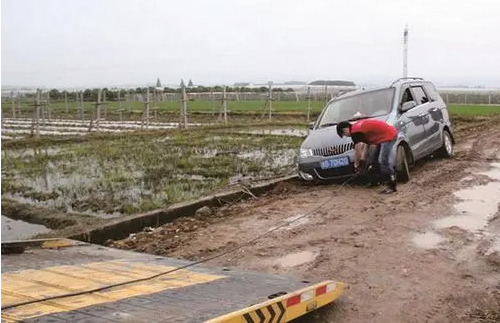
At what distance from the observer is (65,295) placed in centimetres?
392

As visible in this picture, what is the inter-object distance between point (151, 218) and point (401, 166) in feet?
14.6

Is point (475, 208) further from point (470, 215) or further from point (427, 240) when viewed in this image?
point (427, 240)

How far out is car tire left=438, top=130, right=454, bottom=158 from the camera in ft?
40.4

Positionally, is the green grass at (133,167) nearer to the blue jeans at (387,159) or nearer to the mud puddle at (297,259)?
the blue jeans at (387,159)

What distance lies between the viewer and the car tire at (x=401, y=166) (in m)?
9.83

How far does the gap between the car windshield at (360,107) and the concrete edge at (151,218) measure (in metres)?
2.29

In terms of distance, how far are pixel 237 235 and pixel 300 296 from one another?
3.21m

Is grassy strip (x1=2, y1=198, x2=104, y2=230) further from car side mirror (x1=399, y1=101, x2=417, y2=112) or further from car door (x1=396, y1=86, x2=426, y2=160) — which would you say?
car side mirror (x1=399, y1=101, x2=417, y2=112)

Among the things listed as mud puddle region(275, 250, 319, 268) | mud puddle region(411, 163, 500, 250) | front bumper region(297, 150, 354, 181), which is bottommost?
mud puddle region(275, 250, 319, 268)

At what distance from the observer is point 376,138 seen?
9062 mm

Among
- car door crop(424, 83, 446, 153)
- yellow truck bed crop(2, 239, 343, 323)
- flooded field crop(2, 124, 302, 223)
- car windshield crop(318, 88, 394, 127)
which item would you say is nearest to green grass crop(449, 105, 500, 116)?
flooded field crop(2, 124, 302, 223)

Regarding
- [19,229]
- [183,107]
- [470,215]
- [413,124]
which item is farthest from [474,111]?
[19,229]

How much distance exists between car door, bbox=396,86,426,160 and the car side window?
0.47 ft

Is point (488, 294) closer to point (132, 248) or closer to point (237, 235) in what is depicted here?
point (237, 235)
